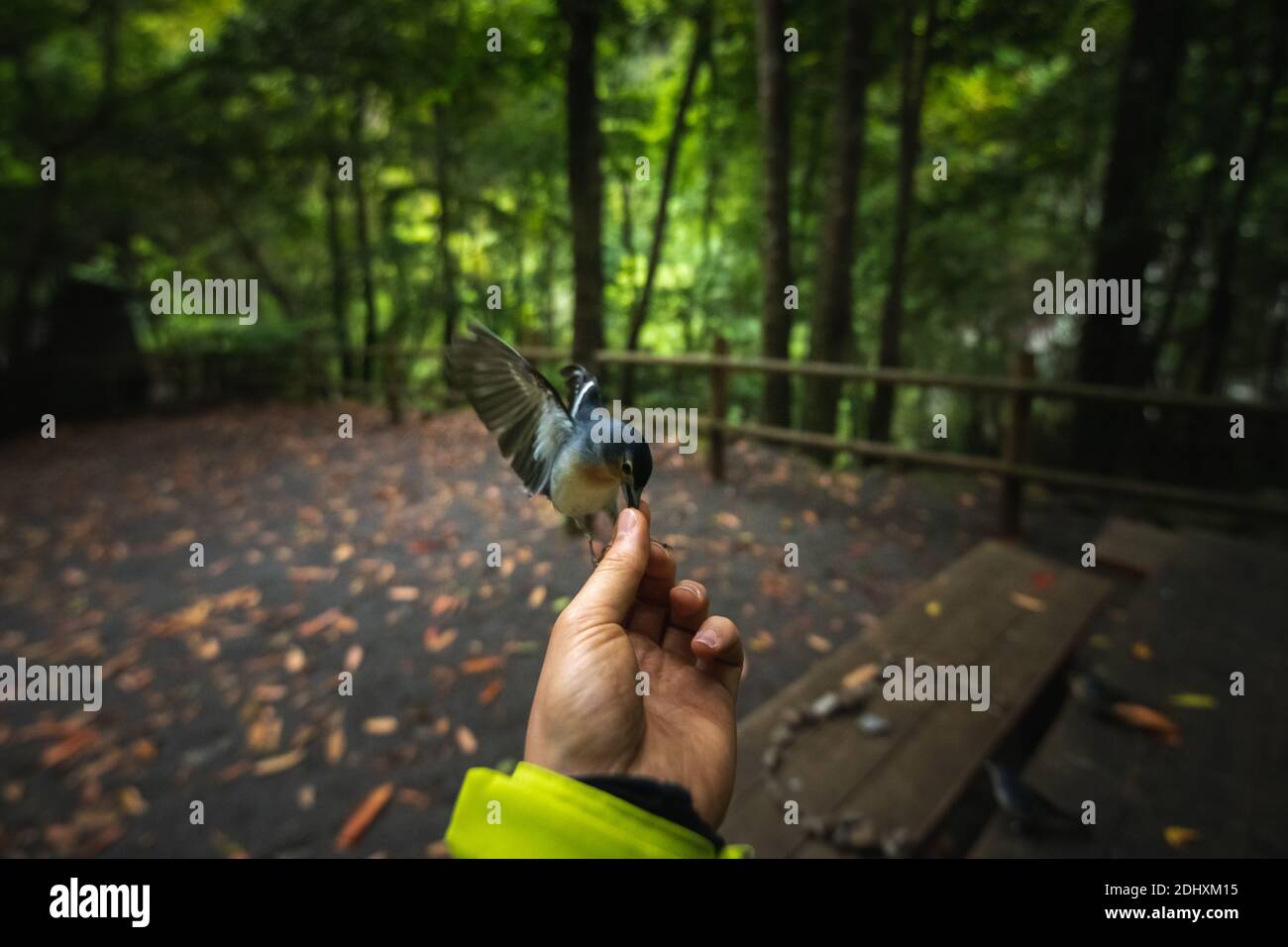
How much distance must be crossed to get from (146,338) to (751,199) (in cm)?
1304

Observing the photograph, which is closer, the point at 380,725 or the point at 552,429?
the point at 552,429

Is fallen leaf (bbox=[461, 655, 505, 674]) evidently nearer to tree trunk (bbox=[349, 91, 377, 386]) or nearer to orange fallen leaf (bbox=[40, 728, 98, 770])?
orange fallen leaf (bbox=[40, 728, 98, 770])

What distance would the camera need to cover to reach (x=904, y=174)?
7.29 meters

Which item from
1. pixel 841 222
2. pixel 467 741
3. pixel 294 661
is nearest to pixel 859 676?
pixel 467 741

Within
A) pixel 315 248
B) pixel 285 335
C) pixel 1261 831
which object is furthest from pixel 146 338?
pixel 1261 831

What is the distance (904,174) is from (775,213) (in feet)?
5.98

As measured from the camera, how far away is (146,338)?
14.9 meters

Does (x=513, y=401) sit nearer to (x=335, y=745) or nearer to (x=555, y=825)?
(x=555, y=825)

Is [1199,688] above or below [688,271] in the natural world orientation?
below

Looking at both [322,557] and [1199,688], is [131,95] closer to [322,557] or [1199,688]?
[322,557]

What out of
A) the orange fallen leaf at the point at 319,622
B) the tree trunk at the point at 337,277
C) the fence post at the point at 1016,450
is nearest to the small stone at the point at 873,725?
the fence post at the point at 1016,450

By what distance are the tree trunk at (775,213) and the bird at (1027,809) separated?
13.8ft

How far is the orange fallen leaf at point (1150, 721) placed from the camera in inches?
110

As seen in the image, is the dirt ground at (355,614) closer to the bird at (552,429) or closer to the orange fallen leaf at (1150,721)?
the bird at (552,429)
